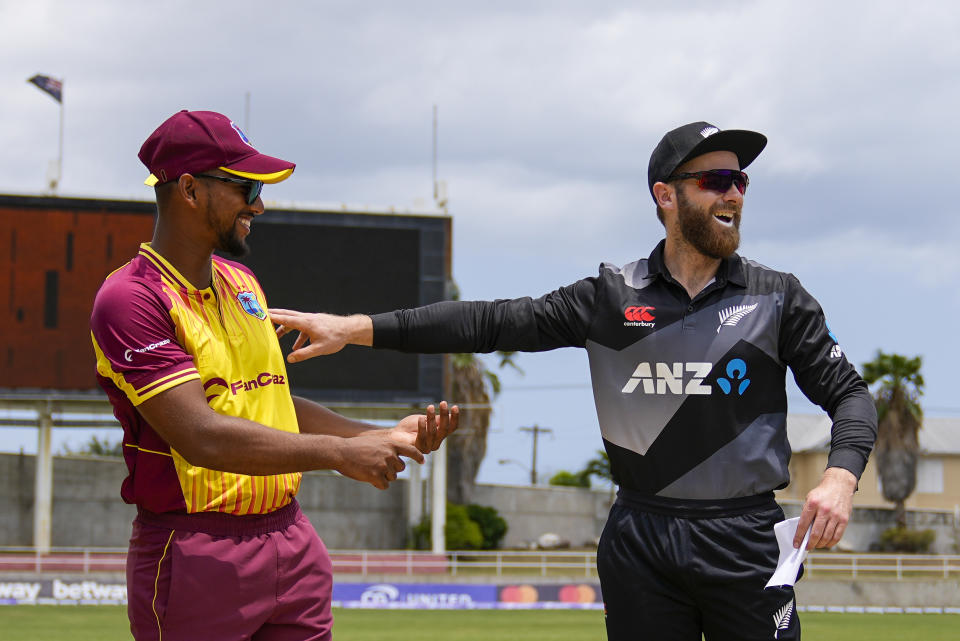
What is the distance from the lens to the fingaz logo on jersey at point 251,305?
169 inches

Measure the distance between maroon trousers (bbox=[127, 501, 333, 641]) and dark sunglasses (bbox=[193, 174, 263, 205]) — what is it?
1.11 meters

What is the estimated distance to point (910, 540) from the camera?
1801 inches

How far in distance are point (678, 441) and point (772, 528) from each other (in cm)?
48

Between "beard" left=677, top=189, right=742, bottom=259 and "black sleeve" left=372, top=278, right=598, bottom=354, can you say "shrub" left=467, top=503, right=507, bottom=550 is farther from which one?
"beard" left=677, top=189, right=742, bottom=259

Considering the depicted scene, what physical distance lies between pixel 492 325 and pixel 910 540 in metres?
45.0

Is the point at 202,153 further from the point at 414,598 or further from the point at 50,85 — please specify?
the point at 50,85

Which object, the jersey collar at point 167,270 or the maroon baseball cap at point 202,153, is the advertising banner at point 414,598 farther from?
the maroon baseball cap at point 202,153

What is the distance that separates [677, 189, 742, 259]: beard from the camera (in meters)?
4.61

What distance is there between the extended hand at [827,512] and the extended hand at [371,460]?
1336mm

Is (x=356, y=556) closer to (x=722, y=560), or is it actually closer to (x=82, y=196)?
(x=82, y=196)

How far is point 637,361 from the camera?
4578mm

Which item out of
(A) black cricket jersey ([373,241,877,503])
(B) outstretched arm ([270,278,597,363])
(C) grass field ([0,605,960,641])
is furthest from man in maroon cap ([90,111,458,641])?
(C) grass field ([0,605,960,641])

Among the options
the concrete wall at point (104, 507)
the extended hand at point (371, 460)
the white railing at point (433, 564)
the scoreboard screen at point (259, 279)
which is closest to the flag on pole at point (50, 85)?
the scoreboard screen at point (259, 279)

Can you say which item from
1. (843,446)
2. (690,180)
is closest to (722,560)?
(843,446)
